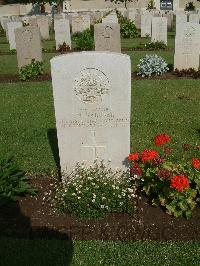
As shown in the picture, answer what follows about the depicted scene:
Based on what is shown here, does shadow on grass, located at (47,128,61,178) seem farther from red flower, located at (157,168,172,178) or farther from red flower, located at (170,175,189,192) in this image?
red flower, located at (170,175,189,192)

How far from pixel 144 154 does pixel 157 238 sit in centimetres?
107

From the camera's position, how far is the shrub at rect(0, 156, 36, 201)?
528 centimetres

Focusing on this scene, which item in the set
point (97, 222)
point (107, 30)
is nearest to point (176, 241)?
point (97, 222)

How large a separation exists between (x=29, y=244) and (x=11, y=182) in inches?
42.7

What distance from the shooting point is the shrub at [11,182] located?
5.28 metres

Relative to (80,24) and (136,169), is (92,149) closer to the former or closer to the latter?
(136,169)

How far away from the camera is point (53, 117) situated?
30.3 ft

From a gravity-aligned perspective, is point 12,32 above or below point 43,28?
above

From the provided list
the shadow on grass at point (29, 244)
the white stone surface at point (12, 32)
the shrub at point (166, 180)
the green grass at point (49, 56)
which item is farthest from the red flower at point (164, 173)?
the white stone surface at point (12, 32)

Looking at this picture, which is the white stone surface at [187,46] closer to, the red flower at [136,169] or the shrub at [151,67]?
the shrub at [151,67]

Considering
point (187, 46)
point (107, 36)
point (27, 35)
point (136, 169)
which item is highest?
point (27, 35)

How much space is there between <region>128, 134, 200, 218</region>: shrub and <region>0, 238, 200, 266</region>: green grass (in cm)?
55

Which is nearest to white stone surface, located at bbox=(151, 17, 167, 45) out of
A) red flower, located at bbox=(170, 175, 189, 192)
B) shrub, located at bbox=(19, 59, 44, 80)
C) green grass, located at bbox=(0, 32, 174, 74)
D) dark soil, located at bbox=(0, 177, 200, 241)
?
green grass, located at bbox=(0, 32, 174, 74)

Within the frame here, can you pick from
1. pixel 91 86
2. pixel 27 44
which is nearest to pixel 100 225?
pixel 91 86
